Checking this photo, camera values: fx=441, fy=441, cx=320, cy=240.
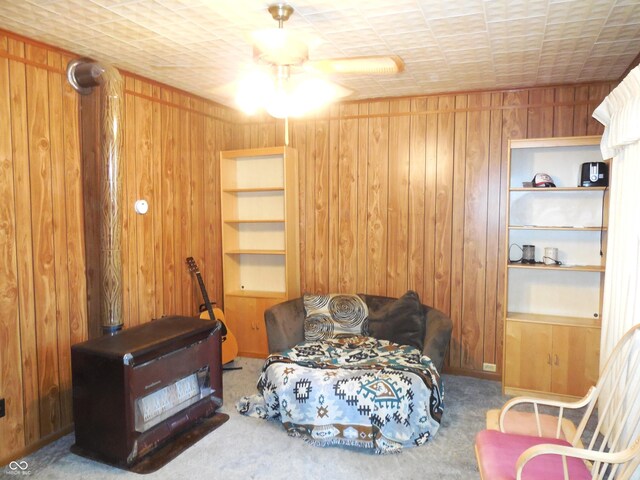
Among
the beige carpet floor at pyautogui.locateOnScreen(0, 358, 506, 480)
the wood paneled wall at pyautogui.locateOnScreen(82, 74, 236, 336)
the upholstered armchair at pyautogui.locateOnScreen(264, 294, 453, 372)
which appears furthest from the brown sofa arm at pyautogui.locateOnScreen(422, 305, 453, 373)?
the wood paneled wall at pyautogui.locateOnScreen(82, 74, 236, 336)

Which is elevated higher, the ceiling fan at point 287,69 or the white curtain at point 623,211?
the ceiling fan at point 287,69

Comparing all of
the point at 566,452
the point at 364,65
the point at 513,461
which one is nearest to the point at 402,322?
the point at 513,461

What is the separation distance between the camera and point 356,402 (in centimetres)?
275

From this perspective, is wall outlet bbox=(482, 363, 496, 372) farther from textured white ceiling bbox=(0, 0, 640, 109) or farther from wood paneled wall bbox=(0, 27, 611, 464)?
textured white ceiling bbox=(0, 0, 640, 109)

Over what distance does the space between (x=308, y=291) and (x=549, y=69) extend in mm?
2794

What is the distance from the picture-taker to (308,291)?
445 cm

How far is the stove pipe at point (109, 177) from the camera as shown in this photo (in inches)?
112

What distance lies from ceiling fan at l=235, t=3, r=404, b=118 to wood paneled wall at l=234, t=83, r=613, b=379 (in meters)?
1.94

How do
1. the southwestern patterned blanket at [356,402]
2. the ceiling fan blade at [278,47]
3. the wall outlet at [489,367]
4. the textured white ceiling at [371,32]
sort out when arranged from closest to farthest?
1. the ceiling fan blade at [278,47]
2. the textured white ceiling at [371,32]
3. the southwestern patterned blanket at [356,402]
4. the wall outlet at [489,367]

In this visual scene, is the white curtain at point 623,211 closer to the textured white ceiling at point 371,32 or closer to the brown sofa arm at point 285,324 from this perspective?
the textured white ceiling at point 371,32

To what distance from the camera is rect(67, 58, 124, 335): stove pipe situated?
2844mm

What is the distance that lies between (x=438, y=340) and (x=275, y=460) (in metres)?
1.42

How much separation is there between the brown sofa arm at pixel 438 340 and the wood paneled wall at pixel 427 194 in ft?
1.99

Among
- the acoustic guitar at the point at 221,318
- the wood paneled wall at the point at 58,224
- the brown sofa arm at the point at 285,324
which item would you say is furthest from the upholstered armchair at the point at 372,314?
the wood paneled wall at the point at 58,224
